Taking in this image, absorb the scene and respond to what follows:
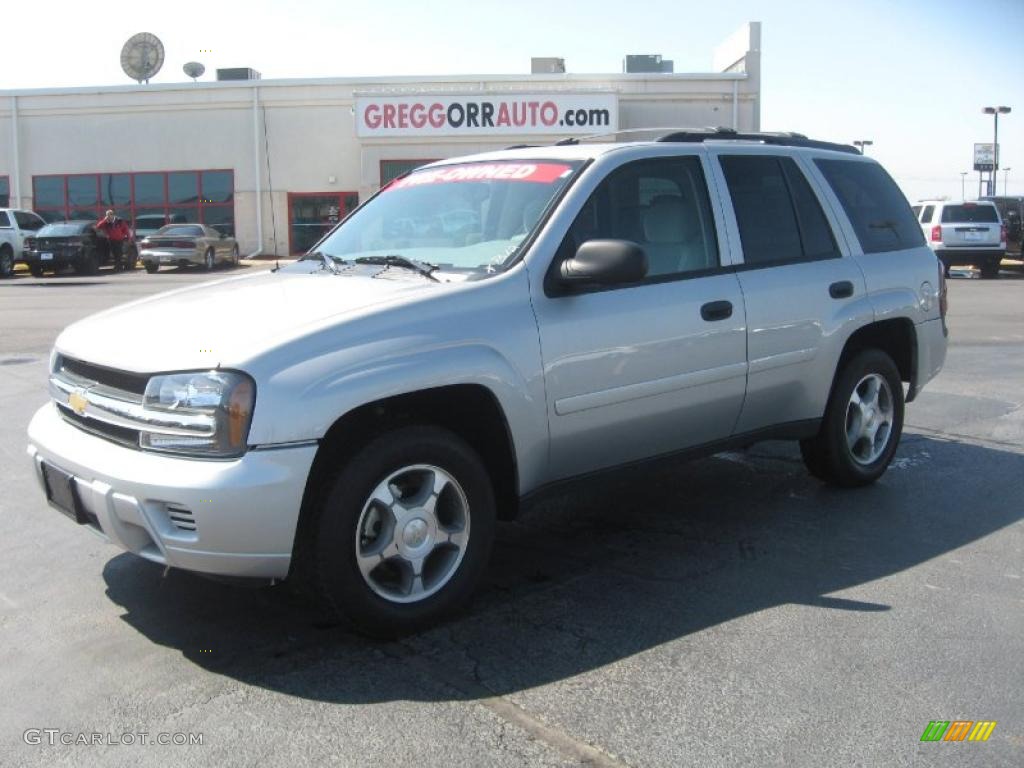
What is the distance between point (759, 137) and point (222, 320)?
332cm

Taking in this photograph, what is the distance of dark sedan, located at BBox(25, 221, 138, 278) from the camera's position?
27109 mm

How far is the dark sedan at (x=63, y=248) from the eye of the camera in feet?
88.9

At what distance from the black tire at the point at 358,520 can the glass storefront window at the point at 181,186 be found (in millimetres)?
33378

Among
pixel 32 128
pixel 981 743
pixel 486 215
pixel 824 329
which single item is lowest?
pixel 981 743

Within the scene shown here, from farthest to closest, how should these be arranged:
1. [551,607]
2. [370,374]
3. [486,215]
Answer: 1. [486,215]
2. [551,607]
3. [370,374]

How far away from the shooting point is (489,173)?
5.05 m

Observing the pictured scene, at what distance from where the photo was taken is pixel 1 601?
444cm

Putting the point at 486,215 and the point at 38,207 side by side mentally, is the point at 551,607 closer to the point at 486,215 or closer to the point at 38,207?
the point at 486,215

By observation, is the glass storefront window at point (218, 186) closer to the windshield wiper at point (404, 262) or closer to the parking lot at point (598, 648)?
the parking lot at point (598, 648)

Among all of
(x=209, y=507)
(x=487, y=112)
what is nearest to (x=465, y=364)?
(x=209, y=507)

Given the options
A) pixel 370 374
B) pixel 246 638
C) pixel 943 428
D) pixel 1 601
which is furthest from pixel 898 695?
pixel 943 428

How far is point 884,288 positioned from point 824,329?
2.25 feet

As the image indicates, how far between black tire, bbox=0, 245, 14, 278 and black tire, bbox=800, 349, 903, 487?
26.3 m

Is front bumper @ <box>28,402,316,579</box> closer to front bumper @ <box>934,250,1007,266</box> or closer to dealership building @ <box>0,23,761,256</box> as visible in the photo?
front bumper @ <box>934,250,1007,266</box>
